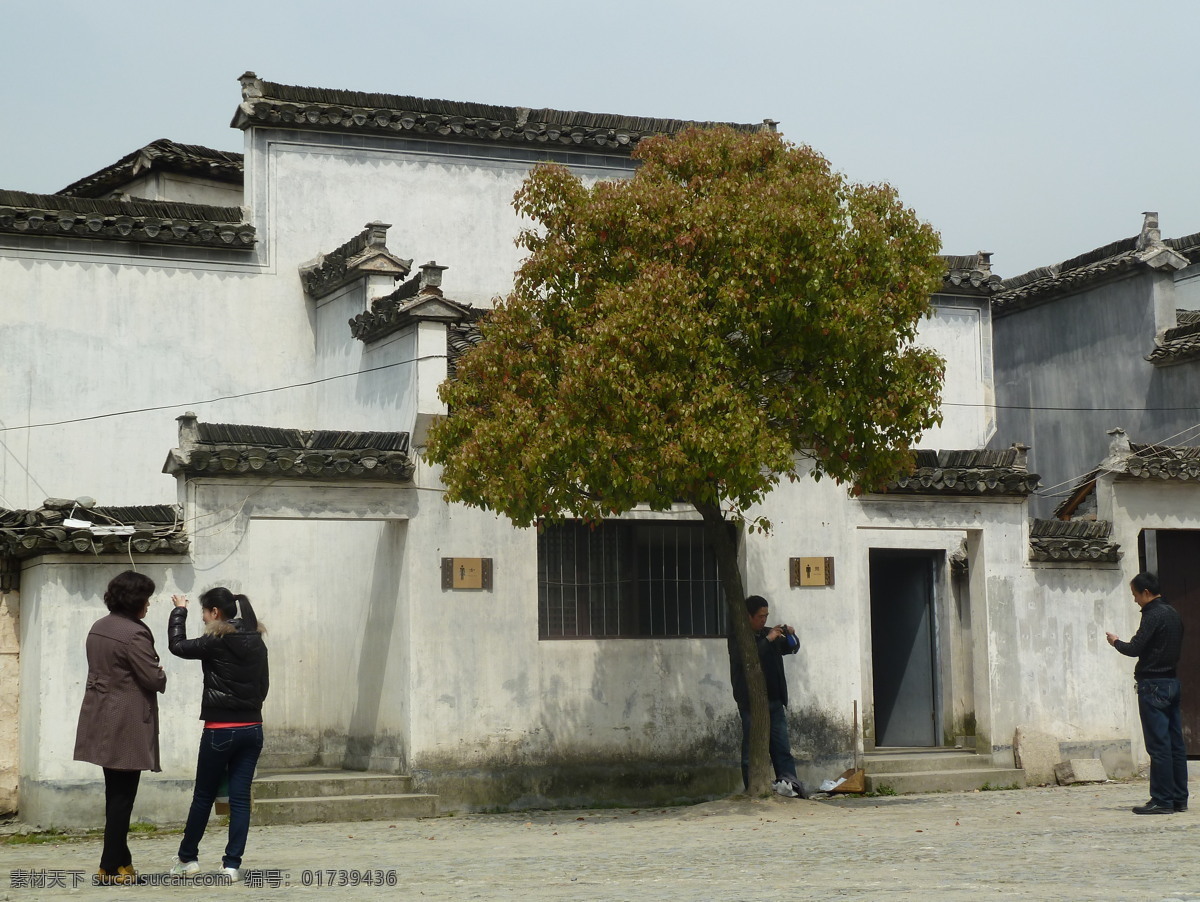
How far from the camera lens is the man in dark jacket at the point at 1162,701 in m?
11.4

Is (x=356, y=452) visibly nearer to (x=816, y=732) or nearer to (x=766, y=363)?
(x=766, y=363)

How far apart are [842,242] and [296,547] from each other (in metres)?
6.93

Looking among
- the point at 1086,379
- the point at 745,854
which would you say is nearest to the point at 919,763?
the point at 745,854

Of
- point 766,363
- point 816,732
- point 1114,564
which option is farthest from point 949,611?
point 766,363

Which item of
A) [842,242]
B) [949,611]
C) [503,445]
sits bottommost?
[949,611]

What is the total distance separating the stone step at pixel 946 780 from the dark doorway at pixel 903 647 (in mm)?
1762

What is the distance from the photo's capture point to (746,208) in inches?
454

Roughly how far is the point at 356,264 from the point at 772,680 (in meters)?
5.99

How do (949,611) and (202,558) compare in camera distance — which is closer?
(202,558)

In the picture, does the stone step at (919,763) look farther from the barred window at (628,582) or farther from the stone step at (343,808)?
the stone step at (343,808)

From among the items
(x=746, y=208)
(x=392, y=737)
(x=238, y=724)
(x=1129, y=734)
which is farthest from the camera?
(x=1129, y=734)

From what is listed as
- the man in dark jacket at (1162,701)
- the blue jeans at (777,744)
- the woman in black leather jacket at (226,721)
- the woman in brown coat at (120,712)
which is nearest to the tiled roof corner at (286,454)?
the blue jeans at (777,744)

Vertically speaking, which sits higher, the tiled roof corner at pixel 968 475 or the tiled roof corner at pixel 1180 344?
the tiled roof corner at pixel 1180 344

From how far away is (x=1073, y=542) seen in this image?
15.4 m
